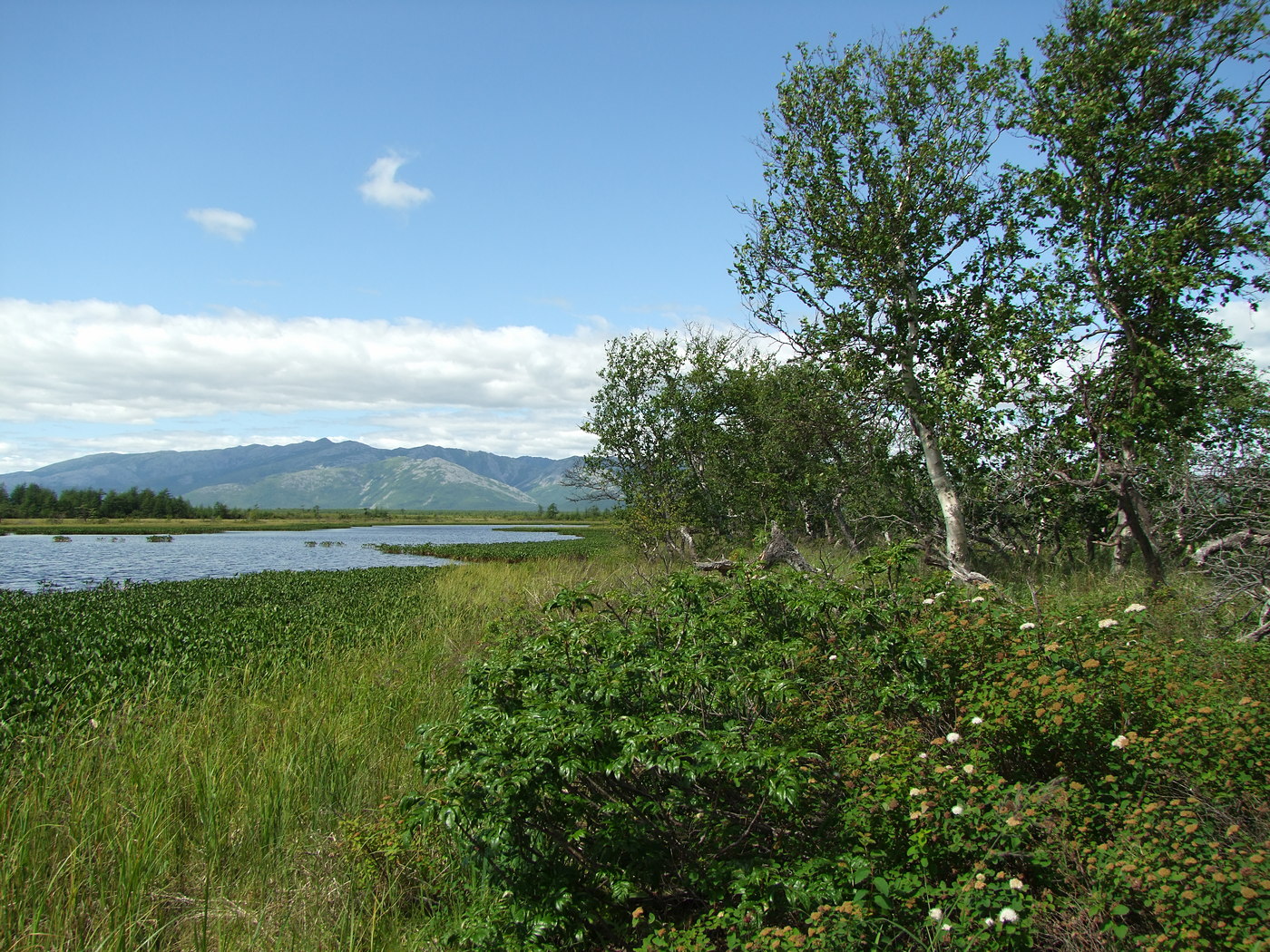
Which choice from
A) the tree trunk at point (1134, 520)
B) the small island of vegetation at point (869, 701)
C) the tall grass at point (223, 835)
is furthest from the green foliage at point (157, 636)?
the tree trunk at point (1134, 520)

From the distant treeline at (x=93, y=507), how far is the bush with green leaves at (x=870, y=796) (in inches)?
5206

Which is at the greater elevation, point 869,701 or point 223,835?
point 869,701

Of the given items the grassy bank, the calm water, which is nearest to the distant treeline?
the grassy bank

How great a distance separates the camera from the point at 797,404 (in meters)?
17.4

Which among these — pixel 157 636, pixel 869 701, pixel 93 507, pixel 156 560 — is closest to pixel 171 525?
pixel 93 507

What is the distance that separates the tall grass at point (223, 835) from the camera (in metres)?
3.91

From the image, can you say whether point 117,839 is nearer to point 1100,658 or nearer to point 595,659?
point 595,659

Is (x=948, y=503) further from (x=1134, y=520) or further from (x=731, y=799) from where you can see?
(x=731, y=799)

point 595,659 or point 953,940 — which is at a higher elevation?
point 595,659

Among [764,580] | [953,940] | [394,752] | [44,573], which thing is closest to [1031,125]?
[764,580]

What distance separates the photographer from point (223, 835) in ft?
16.2

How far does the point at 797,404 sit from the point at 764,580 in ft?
41.4

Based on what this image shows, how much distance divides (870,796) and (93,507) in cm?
14059

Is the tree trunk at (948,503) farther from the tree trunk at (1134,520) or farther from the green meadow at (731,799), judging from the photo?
the green meadow at (731,799)
